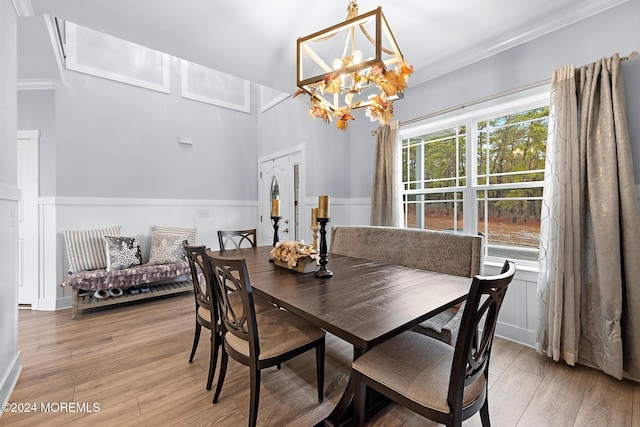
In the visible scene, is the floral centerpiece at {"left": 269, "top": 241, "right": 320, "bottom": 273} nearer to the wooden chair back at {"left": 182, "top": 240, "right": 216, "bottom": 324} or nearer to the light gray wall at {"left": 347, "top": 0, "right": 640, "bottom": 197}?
the wooden chair back at {"left": 182, "top": 240, "right": 216, "bottom": 324}

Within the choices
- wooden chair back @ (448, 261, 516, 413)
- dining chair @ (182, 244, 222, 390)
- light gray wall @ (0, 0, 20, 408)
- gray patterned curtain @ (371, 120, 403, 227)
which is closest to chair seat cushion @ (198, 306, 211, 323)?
dining chair @ (182, 244, 222, 390)

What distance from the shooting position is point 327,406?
165cm

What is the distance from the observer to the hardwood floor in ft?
5.12

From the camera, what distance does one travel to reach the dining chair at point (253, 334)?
1.34 m

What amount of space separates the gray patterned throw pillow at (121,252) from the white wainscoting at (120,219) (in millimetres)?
427

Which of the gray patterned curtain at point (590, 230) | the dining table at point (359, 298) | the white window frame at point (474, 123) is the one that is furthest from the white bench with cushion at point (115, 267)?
the gray patterned curtain at point (590, 230)

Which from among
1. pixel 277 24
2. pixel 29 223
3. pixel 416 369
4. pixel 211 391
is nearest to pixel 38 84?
pixel 29 223

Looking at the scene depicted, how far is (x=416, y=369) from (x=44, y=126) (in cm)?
452

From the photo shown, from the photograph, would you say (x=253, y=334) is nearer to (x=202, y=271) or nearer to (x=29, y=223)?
(x=202, y=271)

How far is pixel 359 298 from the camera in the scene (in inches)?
53.2

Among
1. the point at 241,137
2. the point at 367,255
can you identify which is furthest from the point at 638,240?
the point at 241,137

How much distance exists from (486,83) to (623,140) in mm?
1129

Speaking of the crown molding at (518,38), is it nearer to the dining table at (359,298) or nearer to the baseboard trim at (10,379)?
the dining table at (359,298)

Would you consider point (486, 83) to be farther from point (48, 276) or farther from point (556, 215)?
point (48, 276)
